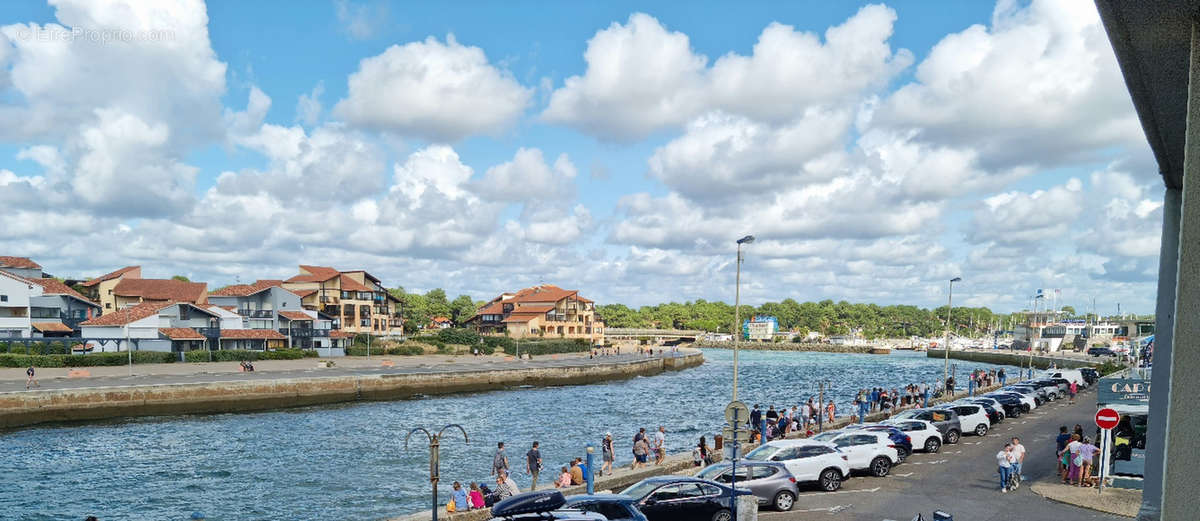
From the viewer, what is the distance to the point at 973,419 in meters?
35.4

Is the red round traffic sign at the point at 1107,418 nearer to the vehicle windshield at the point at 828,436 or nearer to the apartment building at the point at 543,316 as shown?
the vehicle windshield at the point at 828,436

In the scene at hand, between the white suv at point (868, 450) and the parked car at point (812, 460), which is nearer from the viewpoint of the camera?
the parked car at point (812, 460)

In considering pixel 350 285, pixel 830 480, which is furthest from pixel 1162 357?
pixel 350 285

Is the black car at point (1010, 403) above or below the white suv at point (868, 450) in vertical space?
below

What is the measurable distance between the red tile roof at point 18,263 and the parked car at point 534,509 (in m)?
126

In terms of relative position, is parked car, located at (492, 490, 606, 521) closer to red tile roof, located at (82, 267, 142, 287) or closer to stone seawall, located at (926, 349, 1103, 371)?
stone seawall, located at (926, 349, 1103, 371)

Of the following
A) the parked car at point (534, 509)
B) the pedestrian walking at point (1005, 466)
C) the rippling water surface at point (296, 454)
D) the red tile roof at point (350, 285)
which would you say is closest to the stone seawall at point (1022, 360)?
the rippling water surface at point (296, 454)

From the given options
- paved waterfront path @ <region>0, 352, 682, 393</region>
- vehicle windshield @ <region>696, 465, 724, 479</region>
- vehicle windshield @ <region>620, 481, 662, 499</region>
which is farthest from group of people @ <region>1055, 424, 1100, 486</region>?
paved waterfront path @ <region>0, 352, 682, 393</region>

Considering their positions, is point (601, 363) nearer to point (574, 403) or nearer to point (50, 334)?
point (574, 403)

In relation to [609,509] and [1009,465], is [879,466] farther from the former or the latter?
[609,509]

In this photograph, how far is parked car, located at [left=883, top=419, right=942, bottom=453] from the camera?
1204 inches

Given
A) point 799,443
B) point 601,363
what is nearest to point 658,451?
point 799,443

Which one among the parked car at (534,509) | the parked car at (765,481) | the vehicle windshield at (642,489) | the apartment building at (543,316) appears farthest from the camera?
the apartment building at (543,316)

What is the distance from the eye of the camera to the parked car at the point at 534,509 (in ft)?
47.7
